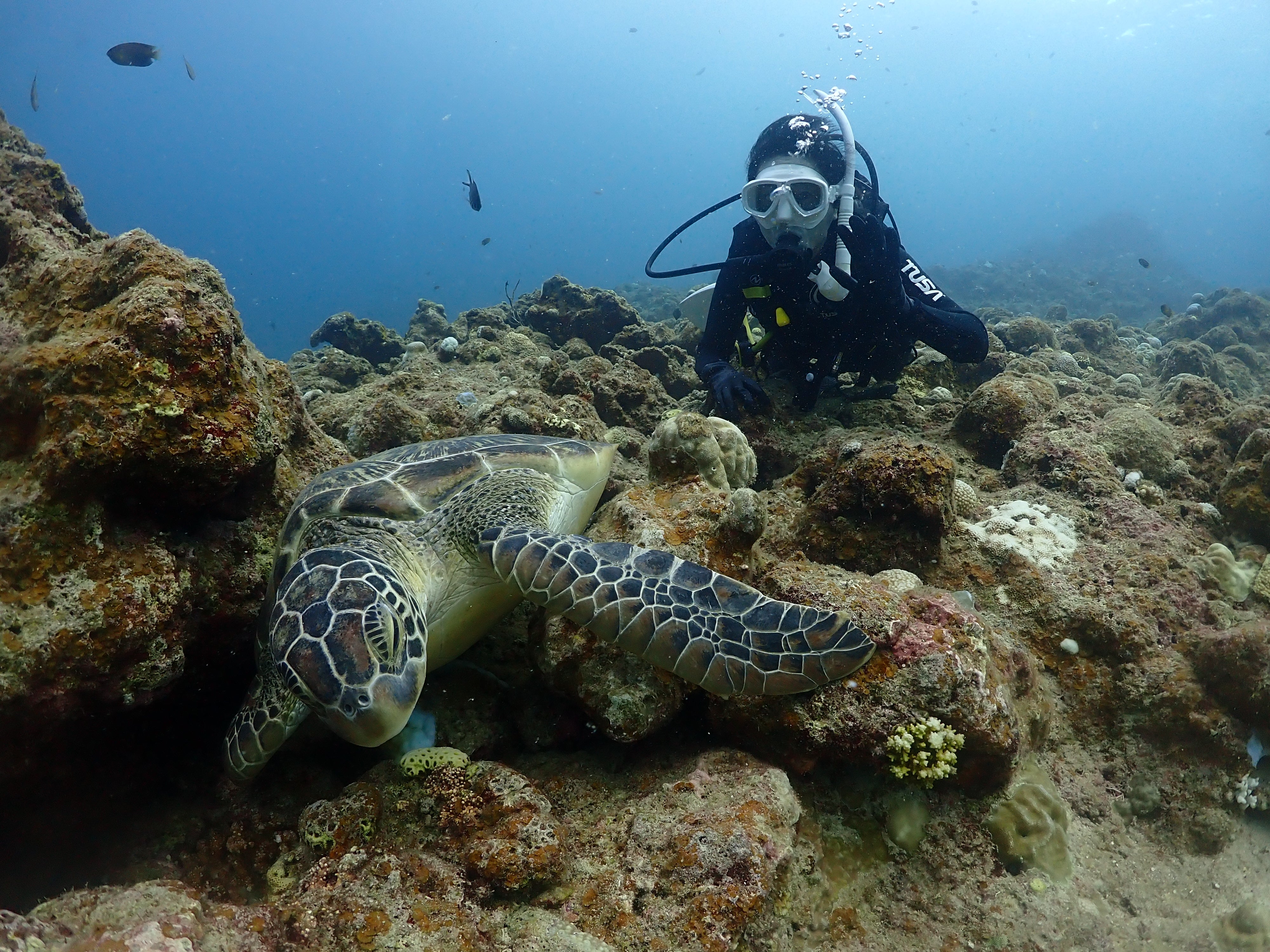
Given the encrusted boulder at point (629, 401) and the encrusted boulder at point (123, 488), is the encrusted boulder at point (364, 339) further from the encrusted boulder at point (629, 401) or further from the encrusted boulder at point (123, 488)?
the encrusted boulder at point (123, 488)

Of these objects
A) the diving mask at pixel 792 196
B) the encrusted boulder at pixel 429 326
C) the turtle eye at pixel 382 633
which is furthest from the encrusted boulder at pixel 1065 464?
the encrusted boulder at pixel 429 326

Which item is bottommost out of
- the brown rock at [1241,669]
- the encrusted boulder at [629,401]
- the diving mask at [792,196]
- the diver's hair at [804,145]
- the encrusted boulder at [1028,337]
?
the encrusted boulder at [629,401]

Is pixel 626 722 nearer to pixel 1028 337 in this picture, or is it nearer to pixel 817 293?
pixel 817 293

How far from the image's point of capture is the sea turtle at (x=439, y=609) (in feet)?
6.16

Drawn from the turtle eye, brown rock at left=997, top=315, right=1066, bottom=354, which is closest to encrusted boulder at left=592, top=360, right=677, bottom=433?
the turtle eye

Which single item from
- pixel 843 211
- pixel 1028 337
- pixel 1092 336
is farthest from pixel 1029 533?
pixel 1092 336

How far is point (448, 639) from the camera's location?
239 centimetres

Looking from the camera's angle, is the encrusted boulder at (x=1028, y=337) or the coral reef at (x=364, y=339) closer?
the encrusted boulder at (x=1028, y=337)

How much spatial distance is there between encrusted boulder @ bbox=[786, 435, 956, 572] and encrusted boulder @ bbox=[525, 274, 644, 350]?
649 cm

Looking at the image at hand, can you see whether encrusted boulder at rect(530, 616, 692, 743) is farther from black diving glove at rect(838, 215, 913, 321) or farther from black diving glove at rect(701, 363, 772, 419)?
black diving glove at rect(838, 215, 913, 321)

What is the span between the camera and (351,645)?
187 cm

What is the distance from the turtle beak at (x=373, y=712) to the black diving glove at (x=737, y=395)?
9.94ft

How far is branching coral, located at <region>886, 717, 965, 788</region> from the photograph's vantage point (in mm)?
1830

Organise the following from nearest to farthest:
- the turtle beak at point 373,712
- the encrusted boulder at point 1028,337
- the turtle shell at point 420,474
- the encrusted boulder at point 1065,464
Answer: the turtle beak at point 373,712 < the turtle shell at point 420,474 < the encrusted boulder at point 1065,464 < the encrusted boulder at point 1028,337
